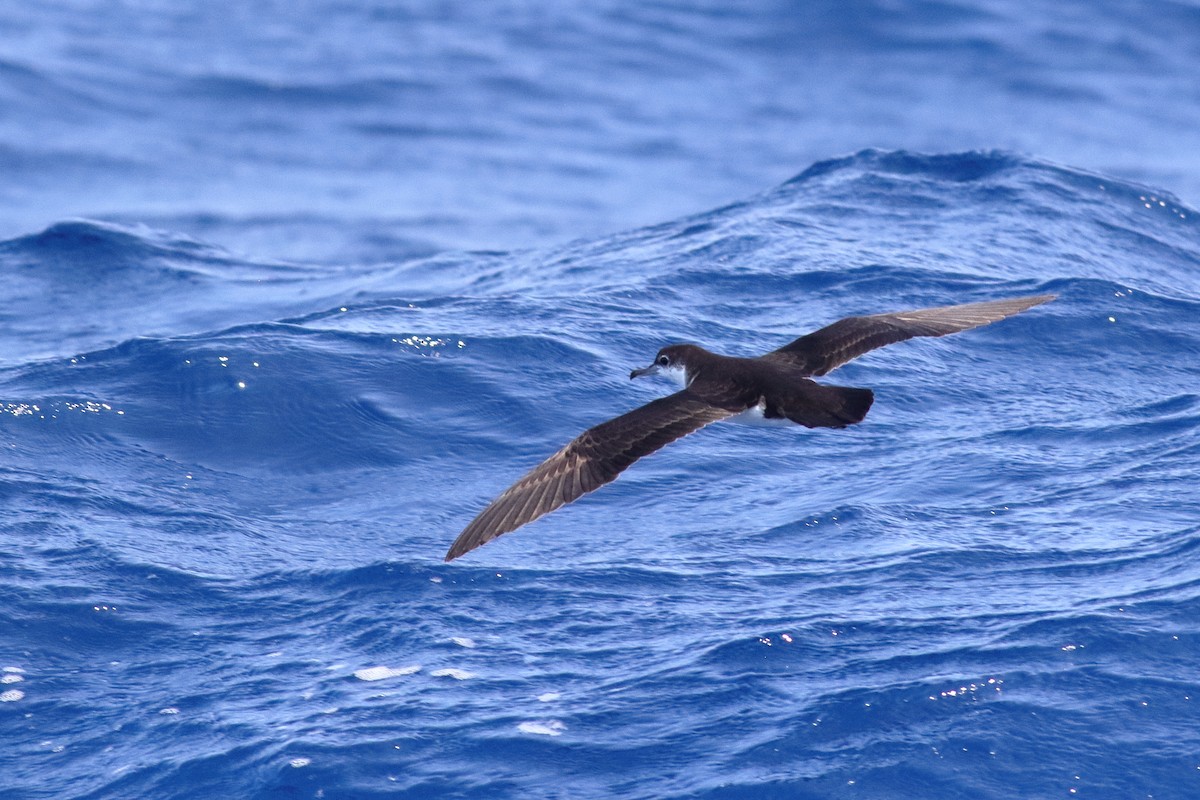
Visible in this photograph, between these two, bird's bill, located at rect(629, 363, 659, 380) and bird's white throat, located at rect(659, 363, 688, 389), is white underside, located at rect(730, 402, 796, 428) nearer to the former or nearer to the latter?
bird's white throat, located at rect(659, 363, 688, 389)

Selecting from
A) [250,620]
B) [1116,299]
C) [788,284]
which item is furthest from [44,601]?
[1116,299]

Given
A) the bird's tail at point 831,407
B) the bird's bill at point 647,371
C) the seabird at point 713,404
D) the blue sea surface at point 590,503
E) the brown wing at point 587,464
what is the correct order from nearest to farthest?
the blue sea surface at point 590,503 → the brown wing at point 587,464 → the seabird at point 713,404 → the bird's tail at point 831,407 → the bird's bill at point 647,371

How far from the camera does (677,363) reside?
901cm

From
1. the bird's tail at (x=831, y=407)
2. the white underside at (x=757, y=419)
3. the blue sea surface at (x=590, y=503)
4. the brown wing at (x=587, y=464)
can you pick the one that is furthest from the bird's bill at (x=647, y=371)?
the bird's tail at (x=831, y=407)

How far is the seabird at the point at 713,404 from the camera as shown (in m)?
7.40

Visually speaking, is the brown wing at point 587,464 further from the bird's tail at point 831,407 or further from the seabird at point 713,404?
the bird's tail at point 831,407

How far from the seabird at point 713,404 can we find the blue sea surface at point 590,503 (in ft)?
2.84

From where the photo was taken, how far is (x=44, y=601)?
27.3ft

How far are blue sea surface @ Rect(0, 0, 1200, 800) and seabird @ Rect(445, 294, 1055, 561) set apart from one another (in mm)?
867

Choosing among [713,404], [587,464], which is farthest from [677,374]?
[587,464]

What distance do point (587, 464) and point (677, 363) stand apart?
1.66 m

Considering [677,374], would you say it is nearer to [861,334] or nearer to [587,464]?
[861,334]

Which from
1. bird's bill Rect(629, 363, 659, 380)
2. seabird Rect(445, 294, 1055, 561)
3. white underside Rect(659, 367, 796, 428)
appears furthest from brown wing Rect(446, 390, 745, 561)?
bird's bill Rect(629, 363, 659, 380)

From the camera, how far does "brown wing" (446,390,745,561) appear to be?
23.9 feet
